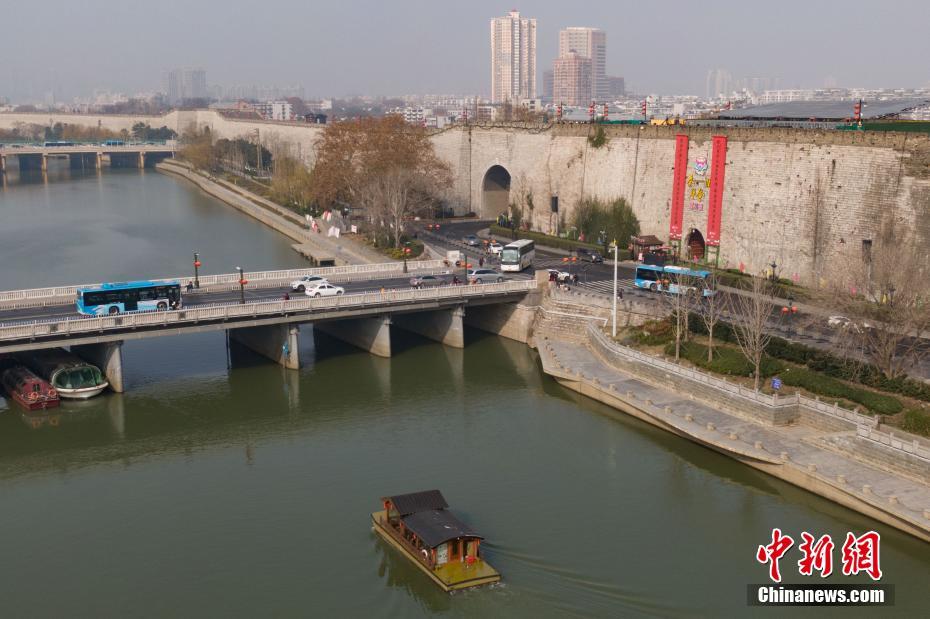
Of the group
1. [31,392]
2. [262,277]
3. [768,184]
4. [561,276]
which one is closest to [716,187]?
[768,184]

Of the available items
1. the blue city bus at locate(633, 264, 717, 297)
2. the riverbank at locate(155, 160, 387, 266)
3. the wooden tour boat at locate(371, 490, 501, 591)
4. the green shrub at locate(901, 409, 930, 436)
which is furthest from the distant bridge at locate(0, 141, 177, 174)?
the green shrub at locate(901, 409, 930, 436)

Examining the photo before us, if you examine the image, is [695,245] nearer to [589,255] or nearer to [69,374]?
[589,255]

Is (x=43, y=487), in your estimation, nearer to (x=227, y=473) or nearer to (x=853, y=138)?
(x=227, y=473)

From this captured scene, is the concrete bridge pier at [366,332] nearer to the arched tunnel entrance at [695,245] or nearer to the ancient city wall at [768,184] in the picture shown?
the ancient city wall at [768,184]

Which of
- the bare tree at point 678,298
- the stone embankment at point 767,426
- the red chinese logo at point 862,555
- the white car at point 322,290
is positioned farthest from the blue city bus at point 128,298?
the red chinese logo at point 862,555


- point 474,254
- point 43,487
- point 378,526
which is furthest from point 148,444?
point 474,254

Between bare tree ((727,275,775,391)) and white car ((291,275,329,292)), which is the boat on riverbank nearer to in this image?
white car ((291,275,329,292))

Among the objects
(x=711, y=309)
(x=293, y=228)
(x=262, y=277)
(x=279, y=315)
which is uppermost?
(x=711, y=309)
